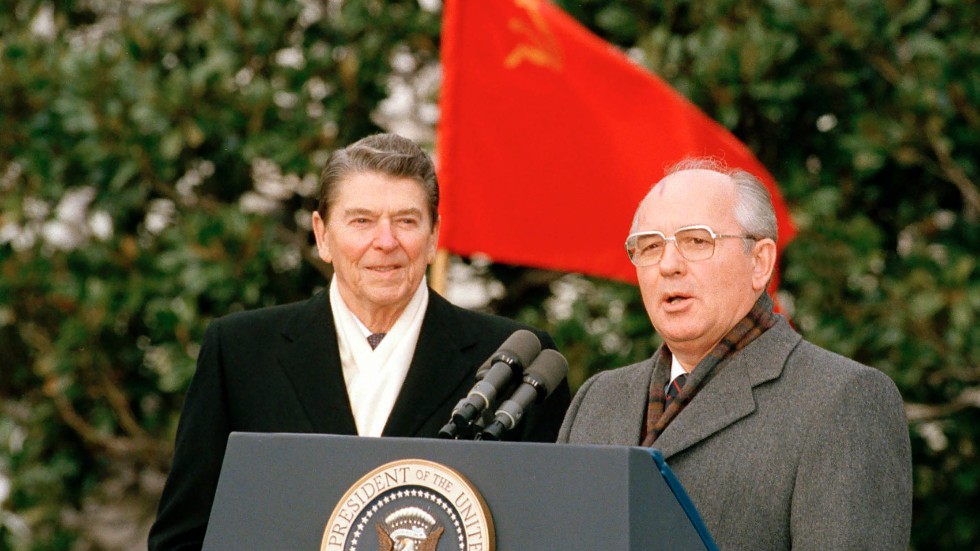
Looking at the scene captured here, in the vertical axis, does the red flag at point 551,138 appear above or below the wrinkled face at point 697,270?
above

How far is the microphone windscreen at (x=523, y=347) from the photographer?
2373 mm

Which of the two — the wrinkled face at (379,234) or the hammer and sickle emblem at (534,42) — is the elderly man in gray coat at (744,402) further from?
the hammer and sickle emblem at (534,42)

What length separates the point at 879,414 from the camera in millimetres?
2443

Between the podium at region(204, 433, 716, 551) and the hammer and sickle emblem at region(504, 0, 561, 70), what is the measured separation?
3.48 meters

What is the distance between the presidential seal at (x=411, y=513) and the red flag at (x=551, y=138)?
318cm

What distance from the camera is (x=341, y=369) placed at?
325 centimetres

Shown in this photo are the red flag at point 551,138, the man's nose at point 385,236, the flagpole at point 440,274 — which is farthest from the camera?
the red flag at point 551,138

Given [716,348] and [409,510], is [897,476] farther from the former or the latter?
[409,510]

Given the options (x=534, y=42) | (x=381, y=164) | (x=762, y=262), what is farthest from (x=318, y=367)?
(x=534, y=42)

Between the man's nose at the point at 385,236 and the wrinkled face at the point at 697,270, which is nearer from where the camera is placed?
the wrinkled face at the point at 697,270

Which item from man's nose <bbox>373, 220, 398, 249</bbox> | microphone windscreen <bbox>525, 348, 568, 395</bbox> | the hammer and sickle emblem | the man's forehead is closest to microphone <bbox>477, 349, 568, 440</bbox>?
microphone windscreen <bbox>525, 348, 568, 395</bbox>

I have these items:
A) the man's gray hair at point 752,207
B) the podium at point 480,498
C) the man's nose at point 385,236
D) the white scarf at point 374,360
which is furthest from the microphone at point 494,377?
the white scarf at point 374,360

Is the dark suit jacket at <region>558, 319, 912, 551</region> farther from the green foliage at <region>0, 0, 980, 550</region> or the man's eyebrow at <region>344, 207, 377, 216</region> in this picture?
the green foliage at <region>0, 0, 980, 550</region>

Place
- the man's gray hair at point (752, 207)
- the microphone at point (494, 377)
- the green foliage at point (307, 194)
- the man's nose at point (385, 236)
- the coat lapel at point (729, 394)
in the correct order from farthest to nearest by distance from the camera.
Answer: the green foliage at point (307, 194) < the man's nose at point (385, 236) < the man's gray hair at point (752, 207) < the coat lapel at point (729, 394) < the microphone at point (494, 377)
